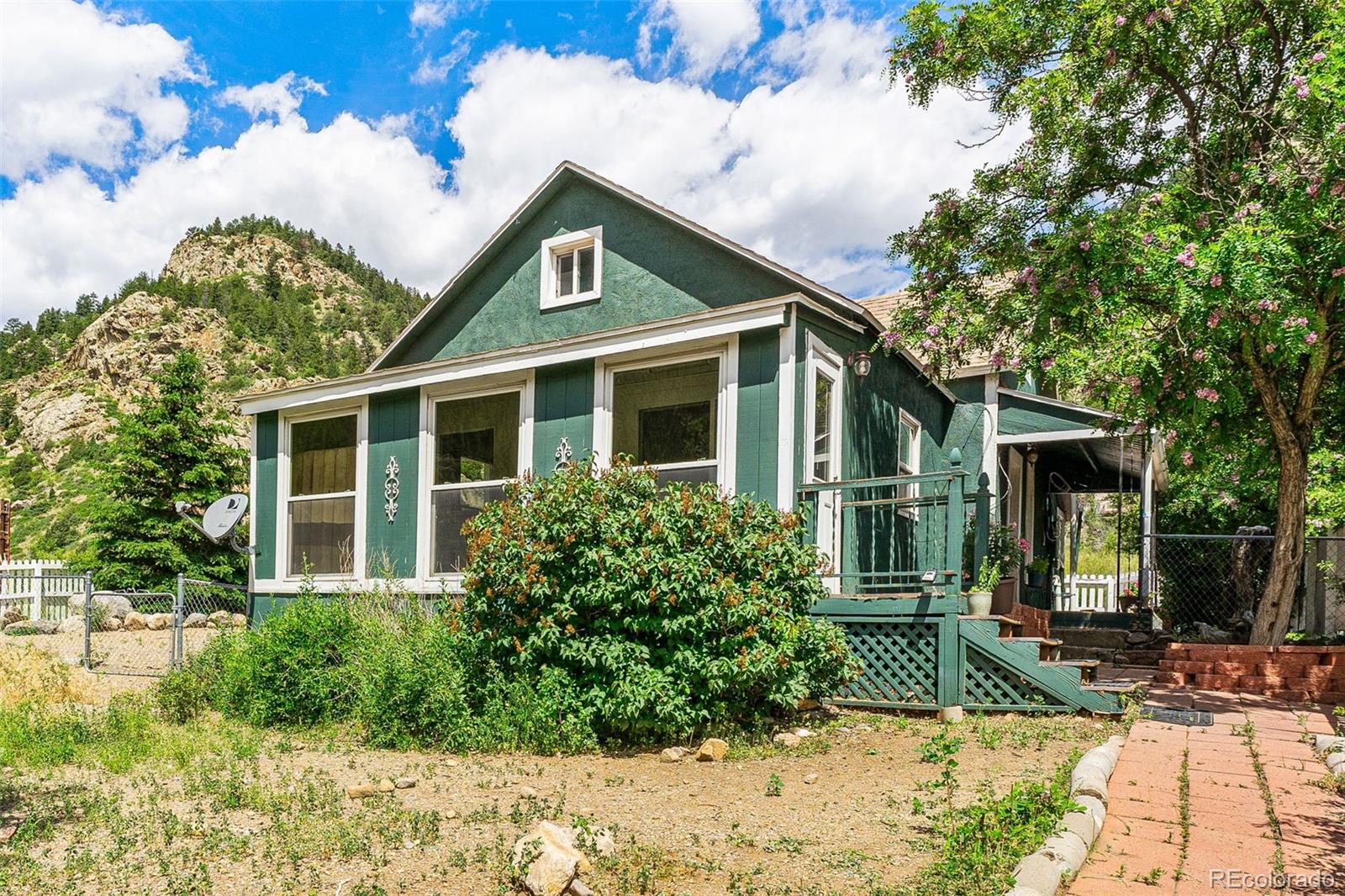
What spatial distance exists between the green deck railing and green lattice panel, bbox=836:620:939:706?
1.13 ft

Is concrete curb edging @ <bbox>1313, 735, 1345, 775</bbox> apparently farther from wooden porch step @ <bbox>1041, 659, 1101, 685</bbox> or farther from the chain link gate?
the chain link gate

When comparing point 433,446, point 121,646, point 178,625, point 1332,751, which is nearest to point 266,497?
point 178,625

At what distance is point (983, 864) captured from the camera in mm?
3373

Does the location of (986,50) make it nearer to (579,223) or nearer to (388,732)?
(579,223)

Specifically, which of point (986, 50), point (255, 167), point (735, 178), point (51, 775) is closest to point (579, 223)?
point (986, 50)

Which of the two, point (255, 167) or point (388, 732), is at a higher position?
point (255, 167)

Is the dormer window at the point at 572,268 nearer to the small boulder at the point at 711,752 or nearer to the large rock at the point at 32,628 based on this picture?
the small boulder at the point at 711,752

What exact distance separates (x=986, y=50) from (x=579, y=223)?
16.1ft

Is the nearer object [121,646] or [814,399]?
[814,399]

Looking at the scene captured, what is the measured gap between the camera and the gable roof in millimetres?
8852

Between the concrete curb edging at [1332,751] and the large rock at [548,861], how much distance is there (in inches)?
169

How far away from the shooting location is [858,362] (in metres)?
8.77

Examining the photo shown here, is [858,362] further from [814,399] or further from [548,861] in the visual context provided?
[548,861]

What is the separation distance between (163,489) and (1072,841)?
2050cm
